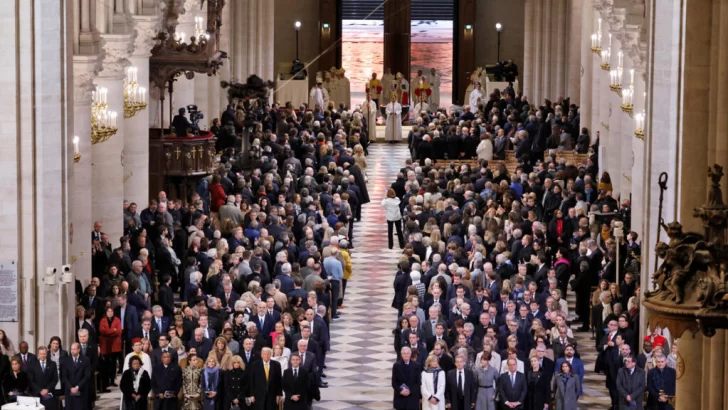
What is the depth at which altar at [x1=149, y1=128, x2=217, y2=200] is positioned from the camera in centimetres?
3828

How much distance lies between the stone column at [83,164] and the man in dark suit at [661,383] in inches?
399

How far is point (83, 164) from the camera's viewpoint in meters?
30.1

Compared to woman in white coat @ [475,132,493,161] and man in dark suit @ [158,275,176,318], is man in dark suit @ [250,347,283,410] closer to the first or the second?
man in dark suit @ [158,275,176,318]

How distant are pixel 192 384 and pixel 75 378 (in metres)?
1.68

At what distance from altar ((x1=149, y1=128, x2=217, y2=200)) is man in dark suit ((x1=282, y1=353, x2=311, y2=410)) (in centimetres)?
1505

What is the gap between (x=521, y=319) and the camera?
2608 centimetres

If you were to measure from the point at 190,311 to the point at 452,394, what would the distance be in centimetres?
453

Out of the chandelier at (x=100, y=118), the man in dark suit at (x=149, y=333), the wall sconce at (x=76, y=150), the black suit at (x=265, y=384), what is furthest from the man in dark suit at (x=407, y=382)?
the chandelier at (x=100, y=118)

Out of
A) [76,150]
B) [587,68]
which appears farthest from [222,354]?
[587,68]

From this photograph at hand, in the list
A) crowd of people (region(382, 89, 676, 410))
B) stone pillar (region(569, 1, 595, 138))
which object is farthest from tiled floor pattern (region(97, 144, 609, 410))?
stone pillar (region(569, 1, 595, 138))

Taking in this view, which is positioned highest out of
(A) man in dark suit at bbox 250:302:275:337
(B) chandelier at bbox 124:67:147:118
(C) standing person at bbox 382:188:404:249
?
(B) chandelier at bbox 124:67:147:118

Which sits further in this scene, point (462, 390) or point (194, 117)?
A: point (194, 117)

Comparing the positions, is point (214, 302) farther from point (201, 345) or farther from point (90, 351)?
point (90, 351)

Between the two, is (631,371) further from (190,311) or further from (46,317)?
(46,317)
